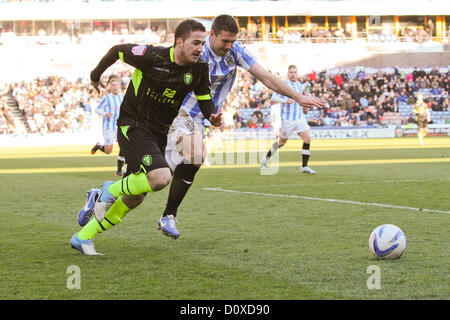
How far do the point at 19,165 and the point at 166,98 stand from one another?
15264 mm

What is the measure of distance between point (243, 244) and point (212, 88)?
1988 mm

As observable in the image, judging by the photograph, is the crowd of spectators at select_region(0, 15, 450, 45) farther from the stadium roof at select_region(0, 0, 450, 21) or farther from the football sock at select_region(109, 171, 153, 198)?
the football sock at select_region(109, 171, 153, 198)

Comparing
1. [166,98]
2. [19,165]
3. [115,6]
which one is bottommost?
[19,165]

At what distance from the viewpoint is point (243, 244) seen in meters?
6.84

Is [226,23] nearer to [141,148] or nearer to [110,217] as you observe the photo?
[141,148]

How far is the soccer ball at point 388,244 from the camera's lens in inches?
Answer: 230

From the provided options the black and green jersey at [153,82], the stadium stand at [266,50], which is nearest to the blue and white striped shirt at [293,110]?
the black and green jersey at [153,82]

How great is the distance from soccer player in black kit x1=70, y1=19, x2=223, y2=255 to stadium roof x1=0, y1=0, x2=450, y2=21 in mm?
50440

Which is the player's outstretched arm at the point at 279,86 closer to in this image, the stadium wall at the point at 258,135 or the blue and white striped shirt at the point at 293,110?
the blue and white striped shirt at the point at 293,110

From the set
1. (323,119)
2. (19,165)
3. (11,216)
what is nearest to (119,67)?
(323,119)

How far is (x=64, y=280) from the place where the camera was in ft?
17.2

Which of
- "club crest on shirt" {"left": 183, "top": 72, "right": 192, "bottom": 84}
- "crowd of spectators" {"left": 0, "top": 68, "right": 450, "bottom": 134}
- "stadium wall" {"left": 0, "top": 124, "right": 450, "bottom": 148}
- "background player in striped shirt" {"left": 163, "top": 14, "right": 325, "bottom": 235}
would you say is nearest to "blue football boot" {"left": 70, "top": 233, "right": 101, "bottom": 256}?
"background player in striped shirt" {"left": 163, "top": 14, "right": 325, "bottom": 235}

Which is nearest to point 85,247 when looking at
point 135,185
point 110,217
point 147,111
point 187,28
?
point 110,217

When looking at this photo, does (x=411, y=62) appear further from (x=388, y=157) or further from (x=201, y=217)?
(x=201, y=217)
